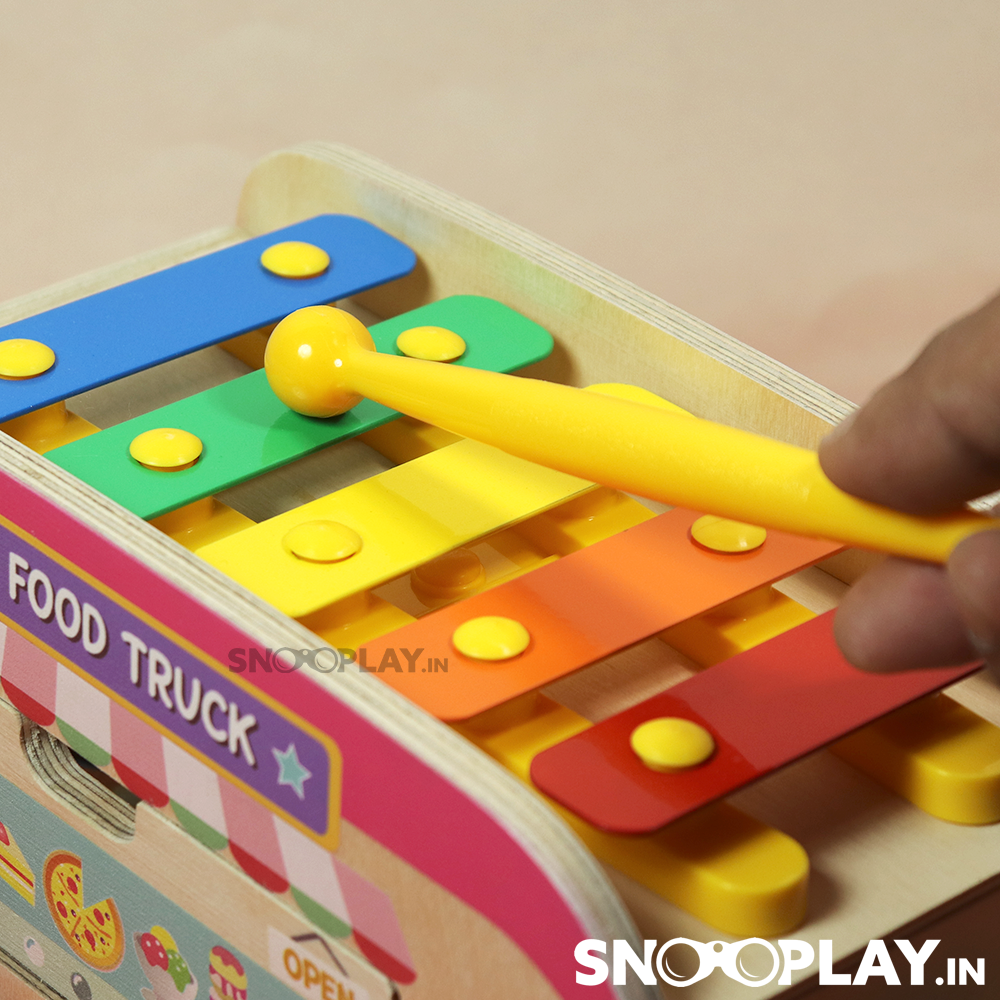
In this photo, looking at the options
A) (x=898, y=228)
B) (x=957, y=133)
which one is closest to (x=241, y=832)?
(x=898, y=228)

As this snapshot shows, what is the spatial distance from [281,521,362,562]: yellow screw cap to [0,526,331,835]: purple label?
10 cm

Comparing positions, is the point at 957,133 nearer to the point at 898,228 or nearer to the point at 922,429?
the point at 898,228

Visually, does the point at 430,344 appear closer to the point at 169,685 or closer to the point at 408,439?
the point at 408,439

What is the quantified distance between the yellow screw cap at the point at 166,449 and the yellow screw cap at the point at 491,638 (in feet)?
0.67

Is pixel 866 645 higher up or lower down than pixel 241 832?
higher up

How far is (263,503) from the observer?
1.02 meters

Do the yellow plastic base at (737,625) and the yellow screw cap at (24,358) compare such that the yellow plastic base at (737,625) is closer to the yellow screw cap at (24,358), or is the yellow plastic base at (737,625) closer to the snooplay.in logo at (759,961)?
the snooplay.in logo at (759,961)

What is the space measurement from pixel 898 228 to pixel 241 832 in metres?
1.14

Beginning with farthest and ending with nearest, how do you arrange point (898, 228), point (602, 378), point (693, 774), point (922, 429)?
point (898, 228), point (602, 378), point (693, 774), point (922, 429)

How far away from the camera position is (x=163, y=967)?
0.91 metres

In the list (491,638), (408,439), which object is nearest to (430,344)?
(408,439)

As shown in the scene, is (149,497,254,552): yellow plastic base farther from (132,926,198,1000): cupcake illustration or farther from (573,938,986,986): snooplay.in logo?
(573,938,986,986): snooplay.in logo

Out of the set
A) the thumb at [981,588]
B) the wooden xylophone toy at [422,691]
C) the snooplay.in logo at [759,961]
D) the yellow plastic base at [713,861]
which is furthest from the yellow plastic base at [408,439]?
the thumb at [981,588]

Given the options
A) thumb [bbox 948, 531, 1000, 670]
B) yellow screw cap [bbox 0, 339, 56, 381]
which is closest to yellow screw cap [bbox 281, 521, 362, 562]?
yellow screw cap [bbox 0, 339, 56, 381]
